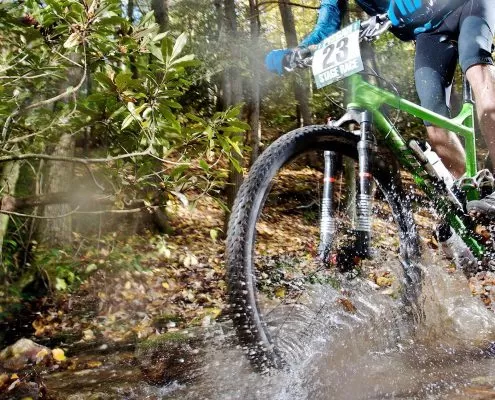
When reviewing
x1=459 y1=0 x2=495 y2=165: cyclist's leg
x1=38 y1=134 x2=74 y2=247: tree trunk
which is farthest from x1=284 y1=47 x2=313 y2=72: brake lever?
x1=38 y1=134 x2=74 y2=247: tree trunk

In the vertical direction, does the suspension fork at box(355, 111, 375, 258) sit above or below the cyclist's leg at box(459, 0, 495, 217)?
below

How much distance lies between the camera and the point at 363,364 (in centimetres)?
167

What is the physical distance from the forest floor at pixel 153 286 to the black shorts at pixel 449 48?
0.68m

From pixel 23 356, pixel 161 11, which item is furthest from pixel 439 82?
pixel 161 11

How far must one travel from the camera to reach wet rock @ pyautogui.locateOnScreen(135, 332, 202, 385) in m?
1.80

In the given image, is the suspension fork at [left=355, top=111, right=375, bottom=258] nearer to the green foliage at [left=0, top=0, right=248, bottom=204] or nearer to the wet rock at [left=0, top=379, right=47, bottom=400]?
the green foliage at [left=0, top=0, right=248, bottom=204]

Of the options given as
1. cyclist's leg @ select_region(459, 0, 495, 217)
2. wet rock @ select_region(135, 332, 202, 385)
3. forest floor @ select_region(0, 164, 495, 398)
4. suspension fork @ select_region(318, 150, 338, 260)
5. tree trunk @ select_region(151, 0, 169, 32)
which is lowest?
wet rock @ select_region(135, 332, 202, 385)

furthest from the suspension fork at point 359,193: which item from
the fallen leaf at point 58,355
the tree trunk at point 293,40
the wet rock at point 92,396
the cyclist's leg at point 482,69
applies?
the tree trunk at point 293,40

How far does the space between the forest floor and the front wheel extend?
0.07 meters

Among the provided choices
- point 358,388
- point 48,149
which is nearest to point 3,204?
point 48,149

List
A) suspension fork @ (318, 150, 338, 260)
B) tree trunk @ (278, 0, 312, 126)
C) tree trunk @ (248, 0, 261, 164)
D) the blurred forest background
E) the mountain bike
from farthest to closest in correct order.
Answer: tree trunk @ (278, 0, 312, 126)
tree trunk @ (248, 0, 261, 164)
the blurred forest background
suspension fork @ (318, 150, 338, 260)
the mountain bike

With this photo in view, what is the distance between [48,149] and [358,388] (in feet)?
10.6

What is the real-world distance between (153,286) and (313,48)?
8.37ft

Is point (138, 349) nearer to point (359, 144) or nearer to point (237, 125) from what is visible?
point (237, 125)
